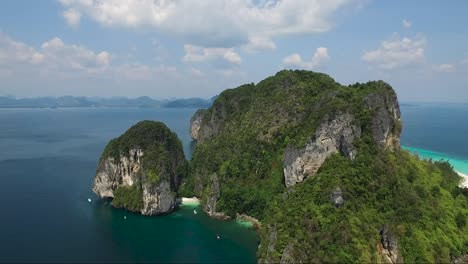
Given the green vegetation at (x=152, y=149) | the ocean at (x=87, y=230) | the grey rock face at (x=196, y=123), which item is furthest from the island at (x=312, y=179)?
the grey rock face at (x=196, y=123)

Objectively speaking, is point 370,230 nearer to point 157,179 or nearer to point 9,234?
point 157,179

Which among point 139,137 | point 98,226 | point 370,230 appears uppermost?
point 139,137

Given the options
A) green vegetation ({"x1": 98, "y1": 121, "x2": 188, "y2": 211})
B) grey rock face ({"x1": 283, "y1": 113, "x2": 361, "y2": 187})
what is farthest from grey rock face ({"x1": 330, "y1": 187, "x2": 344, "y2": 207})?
green vegetation ({"x1": 98, "y1": 121, "x2": 188, "y2": 211})

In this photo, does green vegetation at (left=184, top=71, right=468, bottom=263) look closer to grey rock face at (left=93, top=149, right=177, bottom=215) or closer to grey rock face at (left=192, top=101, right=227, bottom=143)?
grey rock face at (left=93, top=149, right=177, bottom=215)

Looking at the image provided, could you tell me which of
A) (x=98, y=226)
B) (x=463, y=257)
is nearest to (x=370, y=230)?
(x=463, y=257)

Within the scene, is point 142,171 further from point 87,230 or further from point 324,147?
point 324,147

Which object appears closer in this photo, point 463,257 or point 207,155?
point 463,257
